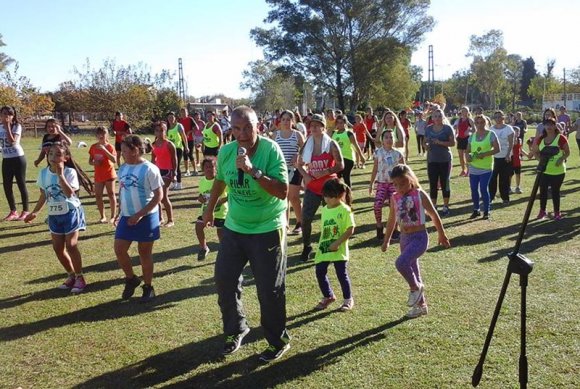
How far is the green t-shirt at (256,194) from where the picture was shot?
405 cm

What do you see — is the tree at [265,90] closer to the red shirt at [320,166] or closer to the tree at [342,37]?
the tree at [342,37]

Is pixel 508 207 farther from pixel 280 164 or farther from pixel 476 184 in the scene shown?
pixel 280 164

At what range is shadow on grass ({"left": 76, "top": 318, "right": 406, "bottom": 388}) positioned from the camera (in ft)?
13.0

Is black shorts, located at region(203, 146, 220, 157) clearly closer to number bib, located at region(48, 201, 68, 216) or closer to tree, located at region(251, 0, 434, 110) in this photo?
number bib, located at region(48, 201, 68, 216)

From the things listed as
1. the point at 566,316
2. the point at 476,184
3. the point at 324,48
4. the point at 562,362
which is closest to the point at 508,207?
the point at 476,184

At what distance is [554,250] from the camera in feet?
23.6

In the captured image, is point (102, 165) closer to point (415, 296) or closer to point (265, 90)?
point (415, 296)

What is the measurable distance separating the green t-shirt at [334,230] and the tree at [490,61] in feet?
239

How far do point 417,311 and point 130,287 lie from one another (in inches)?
121

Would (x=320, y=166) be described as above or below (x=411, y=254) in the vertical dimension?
above

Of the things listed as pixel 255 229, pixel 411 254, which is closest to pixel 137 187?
pixel 255 229

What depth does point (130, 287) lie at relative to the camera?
18.9ft

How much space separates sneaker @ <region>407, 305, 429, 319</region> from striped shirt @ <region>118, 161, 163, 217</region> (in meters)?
2.82

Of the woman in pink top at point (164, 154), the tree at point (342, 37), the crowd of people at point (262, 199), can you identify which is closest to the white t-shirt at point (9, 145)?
the crowd of people at point (262, 199)
